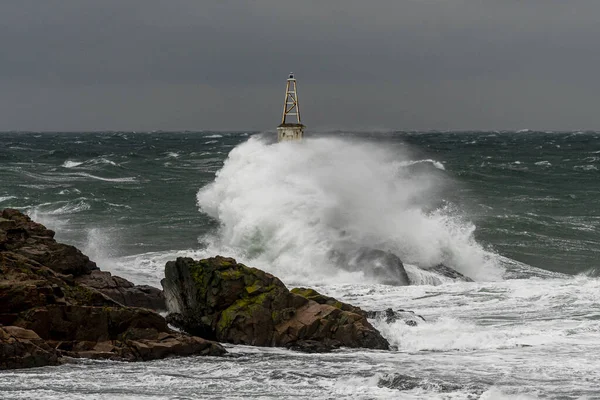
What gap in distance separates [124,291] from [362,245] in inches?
394

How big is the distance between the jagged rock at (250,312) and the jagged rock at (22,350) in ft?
11.5

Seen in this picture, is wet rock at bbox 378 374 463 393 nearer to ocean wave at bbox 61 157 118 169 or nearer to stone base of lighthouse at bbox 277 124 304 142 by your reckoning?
stone base of lighthouse at bbox 277 124 304 142

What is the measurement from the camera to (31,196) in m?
43.6

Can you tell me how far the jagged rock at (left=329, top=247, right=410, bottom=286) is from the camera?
2353 centimetres

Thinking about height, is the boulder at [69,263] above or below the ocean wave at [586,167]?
above

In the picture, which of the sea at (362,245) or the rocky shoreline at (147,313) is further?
the rocky shoreline at (147,313)

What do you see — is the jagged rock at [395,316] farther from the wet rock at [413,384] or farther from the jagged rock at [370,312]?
the wet rock at [413,384]

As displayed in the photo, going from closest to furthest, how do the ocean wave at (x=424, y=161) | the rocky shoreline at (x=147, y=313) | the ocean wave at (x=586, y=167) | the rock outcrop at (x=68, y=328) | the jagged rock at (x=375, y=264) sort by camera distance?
the rock outcrop at (x=68, y=328), the rocky shoreline at (x=147, y=313), the jagged rock at (x=375, y=264), the ocean wave at (x=424, y=161), the ocean wave at (x=586, y=167)

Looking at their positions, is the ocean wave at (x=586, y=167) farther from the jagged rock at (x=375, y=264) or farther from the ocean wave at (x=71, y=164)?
the jagged rock at (x=375, y=264)

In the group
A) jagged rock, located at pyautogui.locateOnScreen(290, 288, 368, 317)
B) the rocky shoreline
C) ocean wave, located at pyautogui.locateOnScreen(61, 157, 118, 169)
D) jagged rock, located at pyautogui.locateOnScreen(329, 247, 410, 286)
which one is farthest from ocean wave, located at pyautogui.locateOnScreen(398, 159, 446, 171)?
the rocky shoreline

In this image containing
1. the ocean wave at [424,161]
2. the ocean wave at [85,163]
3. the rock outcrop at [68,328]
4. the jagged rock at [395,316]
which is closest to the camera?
Answer: the rock outcrop at [68,328]

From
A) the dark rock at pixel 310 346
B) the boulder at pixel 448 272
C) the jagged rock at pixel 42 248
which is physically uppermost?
the jagged rock at pixel 42 248

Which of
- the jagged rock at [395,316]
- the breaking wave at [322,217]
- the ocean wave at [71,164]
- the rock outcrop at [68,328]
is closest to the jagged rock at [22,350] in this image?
the rock outcrop at [68,328]

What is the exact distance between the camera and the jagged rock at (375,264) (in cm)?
2353
